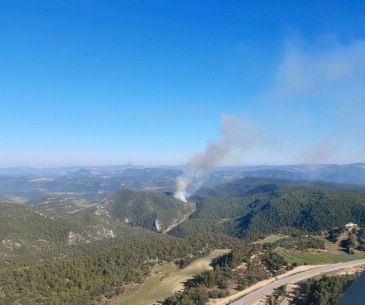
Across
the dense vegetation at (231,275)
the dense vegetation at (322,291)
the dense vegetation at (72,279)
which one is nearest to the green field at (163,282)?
the dense vegetation at (72,279)

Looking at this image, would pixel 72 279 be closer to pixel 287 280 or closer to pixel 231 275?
pixel 231 275

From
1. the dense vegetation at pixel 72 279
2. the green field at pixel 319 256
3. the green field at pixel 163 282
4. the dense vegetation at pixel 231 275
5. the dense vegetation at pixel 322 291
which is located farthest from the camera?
the green field at pixel 319 256

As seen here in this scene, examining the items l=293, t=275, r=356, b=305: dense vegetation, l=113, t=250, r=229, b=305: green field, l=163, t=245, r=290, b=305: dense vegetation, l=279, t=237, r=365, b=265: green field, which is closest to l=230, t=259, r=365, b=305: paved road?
l=163, t=245, r=290, b=305: dense vegetation

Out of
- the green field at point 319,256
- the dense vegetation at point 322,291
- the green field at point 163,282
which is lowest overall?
the green field at point 163,282

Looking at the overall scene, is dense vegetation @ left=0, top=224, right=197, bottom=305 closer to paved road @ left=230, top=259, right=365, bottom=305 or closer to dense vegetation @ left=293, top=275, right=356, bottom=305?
paved road @ left=230, top=259, right=365, bottom=305

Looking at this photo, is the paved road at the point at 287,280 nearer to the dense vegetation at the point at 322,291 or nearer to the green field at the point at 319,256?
the dense vegetation at the point at 322,291

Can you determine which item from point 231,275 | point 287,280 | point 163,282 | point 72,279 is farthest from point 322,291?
point 72,279

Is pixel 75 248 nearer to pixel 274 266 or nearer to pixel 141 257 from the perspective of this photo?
pixel 141 257
